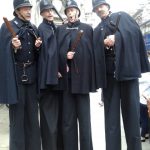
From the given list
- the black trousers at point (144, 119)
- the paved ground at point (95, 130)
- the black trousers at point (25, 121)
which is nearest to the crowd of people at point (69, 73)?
the black trousers at point (25, 121)

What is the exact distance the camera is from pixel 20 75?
4.52 metres

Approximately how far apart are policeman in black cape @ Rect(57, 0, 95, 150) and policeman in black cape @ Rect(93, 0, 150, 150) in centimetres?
13

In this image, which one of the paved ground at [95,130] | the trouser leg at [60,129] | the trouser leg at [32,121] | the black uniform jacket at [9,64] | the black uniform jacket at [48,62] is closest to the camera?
the black uniform jacket at [9,64]

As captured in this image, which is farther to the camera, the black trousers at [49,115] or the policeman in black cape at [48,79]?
the black trousers at [49,115]

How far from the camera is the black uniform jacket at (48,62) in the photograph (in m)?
4.54

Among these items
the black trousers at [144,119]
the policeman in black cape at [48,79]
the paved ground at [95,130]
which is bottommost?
the paved ground at [95,130]

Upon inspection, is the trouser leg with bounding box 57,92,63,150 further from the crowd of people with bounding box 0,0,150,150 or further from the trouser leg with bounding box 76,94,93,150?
the trouser leg with bounding box 76,94,93,150

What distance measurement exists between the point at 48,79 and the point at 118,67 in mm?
879

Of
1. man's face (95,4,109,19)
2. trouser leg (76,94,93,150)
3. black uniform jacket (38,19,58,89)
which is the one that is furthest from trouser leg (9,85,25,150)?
man's face (95,4,109,19)

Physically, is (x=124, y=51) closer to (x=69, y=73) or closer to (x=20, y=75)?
(x=69, y=73)

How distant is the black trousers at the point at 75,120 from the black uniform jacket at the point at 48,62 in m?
0.30

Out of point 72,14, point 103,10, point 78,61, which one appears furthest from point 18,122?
point 103,10

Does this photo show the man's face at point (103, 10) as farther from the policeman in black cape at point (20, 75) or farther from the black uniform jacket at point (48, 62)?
the policeman in black cape at point (20, 75)

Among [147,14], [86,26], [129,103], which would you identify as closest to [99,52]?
[86,26]
